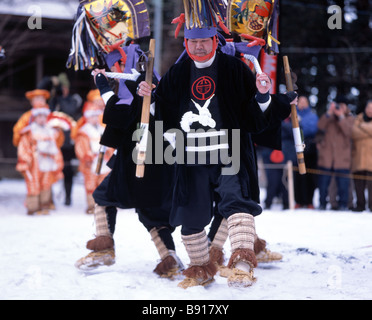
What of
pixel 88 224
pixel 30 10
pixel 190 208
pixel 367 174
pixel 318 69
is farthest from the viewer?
pixel 318 69

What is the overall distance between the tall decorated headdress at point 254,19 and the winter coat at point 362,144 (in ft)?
14.4

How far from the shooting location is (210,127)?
3262 millimetres

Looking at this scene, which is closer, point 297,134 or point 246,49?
point 297,134

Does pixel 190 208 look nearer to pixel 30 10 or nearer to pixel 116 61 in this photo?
pixel 116 61

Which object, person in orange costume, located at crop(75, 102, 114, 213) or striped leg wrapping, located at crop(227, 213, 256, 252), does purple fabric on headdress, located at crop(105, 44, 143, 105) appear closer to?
striped leg wrapping, located at crop(227, 213, 256, 252)

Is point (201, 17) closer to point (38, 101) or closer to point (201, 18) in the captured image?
point (201, 18)

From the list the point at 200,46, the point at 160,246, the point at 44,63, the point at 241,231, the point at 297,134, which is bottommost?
the point at 160,246

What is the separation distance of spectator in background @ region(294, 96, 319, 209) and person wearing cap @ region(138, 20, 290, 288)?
4.75 meters

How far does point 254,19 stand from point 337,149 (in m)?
4.60

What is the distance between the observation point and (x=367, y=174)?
762cm

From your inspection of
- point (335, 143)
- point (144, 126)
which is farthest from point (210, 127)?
point (335, 143)

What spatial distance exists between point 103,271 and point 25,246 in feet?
4.42

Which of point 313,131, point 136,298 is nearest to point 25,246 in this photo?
point 136,298

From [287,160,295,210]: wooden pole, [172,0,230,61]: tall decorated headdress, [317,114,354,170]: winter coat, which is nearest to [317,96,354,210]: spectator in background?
[317,114,354,170]: winter coat
